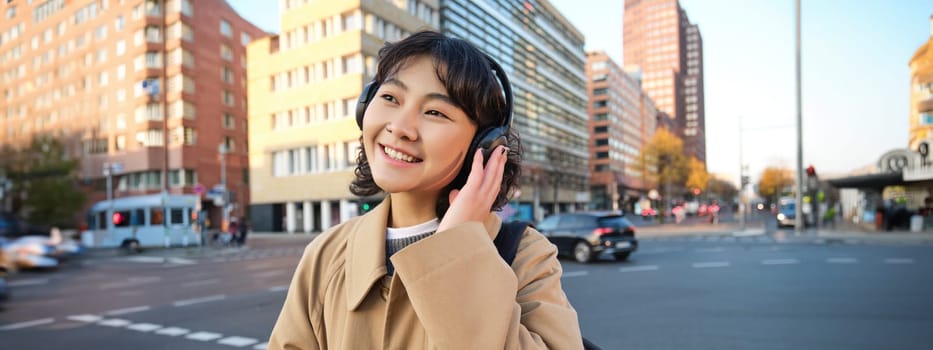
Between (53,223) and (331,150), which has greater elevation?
(331,150)

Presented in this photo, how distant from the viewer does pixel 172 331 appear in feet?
19.6

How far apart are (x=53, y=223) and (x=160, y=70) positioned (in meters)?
0.99

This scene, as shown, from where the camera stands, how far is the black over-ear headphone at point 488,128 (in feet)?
3.56

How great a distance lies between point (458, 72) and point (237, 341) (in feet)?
17.4

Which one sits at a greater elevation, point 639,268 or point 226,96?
point 226,96

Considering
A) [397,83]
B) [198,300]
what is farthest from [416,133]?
[198,300]

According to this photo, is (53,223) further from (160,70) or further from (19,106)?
(160,70)

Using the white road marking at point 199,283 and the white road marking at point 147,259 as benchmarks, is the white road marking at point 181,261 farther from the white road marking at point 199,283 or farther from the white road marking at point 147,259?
the white road marking at point 199,283

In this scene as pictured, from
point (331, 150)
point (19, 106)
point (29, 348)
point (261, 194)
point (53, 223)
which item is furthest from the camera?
point (261, 194)

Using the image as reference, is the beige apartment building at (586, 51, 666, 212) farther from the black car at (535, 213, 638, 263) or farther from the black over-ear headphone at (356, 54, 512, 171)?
the black over-ear headphone at (356, 54, 512, 171)

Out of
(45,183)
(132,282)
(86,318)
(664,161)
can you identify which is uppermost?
(664,161)

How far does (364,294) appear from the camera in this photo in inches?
40.3

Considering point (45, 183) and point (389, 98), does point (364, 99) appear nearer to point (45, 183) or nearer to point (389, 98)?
point (389, 98)

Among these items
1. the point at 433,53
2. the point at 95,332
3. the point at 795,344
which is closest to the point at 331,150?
the point at 95,332
